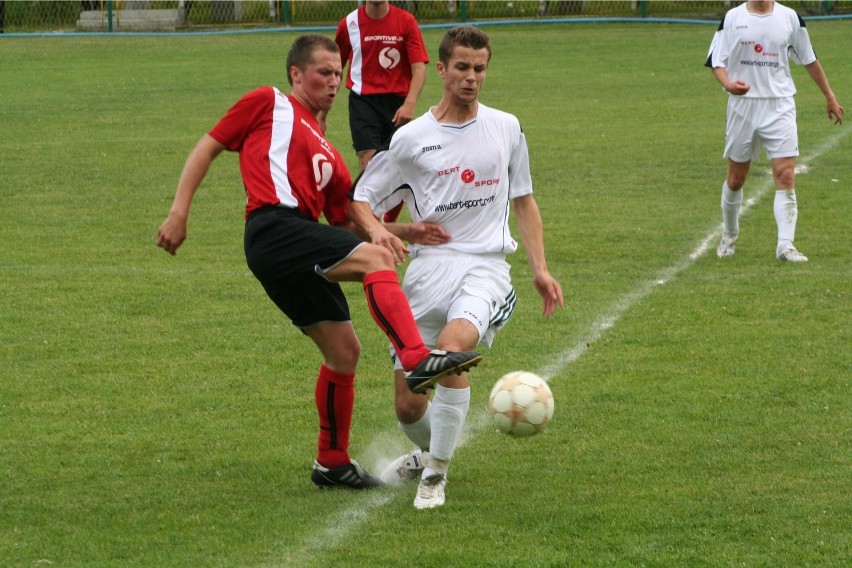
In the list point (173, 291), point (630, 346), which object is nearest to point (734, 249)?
point (630, 346)

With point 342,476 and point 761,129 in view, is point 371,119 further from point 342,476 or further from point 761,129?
point 342,476

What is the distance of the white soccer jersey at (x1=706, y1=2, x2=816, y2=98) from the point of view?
33.0 ft

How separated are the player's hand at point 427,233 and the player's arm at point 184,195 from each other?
85 centimetres

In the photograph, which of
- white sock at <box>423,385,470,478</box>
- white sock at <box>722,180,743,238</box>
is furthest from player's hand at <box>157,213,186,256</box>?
white sock at <box>722,180,743,238</box>

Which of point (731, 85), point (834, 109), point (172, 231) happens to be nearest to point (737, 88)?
point (731, 85)

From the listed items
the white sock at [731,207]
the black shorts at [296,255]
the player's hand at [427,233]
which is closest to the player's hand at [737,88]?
the white sock at [731,207]

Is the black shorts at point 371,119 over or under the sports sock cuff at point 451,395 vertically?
over

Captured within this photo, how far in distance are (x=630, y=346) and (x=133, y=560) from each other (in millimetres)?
3832

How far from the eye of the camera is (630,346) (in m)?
7.70

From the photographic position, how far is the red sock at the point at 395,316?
4.82m

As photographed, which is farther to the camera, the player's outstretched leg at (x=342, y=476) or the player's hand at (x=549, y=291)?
the player's outstretched leg at (x=342, y=476)

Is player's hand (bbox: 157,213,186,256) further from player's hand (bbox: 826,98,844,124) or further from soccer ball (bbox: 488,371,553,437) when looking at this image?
player's hand (bbox: 826,98,844,124)

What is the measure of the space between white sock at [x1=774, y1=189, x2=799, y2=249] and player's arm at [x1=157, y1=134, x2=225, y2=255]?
5880 mm

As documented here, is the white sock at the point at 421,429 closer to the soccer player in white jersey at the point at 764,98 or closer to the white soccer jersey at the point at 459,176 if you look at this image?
the white soccer jersey at the point at 459,176
